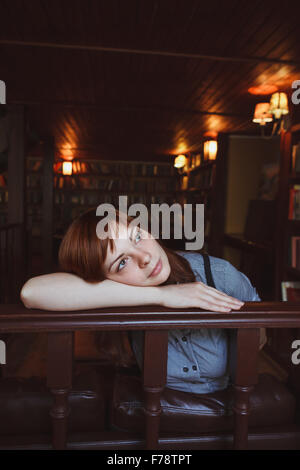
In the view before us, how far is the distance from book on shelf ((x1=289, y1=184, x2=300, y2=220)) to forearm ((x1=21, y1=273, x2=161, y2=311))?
8.62 ft

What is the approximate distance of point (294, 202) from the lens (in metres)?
3.23

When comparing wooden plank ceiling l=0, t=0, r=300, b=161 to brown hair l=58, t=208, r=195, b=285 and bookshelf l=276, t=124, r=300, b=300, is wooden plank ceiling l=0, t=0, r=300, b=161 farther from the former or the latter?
brown hair l=58, t=208, r=195, b=285

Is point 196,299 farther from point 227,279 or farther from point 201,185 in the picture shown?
point 201,185

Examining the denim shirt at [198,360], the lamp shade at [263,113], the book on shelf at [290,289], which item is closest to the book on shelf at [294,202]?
the book on shelf at [290,289]

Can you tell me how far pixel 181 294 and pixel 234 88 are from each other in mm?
3229

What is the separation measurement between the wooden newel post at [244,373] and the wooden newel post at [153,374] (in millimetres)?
179

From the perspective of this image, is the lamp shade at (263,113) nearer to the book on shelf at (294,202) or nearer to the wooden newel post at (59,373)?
the book on shelf at (294,202)

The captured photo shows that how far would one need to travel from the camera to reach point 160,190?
28.5 feet

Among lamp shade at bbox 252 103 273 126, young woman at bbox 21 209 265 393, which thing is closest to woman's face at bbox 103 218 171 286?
young woman at bbox 21 209 265 393

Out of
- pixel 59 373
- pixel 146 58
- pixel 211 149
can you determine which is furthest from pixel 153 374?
pixel 211 149

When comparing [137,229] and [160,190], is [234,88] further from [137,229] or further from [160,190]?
[160,190]

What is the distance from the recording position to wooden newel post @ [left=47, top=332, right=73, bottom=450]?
83 centimetres

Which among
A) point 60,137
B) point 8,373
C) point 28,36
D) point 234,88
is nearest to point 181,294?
point 8,373

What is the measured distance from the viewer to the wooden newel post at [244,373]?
86cm
